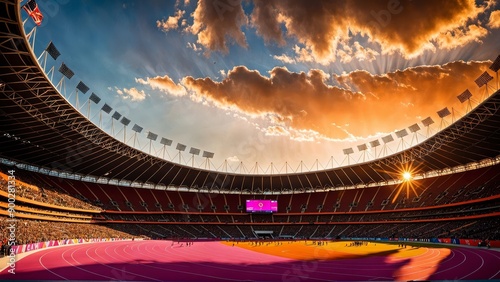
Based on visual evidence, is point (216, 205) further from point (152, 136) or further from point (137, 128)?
point (137, 128)

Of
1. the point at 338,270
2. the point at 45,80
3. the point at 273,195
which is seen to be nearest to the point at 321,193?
the point at 273,195

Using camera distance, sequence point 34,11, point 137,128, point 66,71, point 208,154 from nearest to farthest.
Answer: point 34,11 < point 66,71 < point 137,128 < point 208,154

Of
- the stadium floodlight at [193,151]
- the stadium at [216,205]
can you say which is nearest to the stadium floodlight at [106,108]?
the stadium at [216,205]

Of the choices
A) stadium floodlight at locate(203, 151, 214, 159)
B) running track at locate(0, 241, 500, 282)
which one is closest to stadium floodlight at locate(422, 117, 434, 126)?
running track at locate(0, 241, 500, 282)

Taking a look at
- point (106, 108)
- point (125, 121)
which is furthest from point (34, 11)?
point (125, 121)

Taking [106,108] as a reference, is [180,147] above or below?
below

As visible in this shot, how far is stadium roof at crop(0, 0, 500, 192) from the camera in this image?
91.8 feet

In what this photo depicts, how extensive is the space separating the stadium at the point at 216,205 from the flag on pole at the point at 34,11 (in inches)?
3.5

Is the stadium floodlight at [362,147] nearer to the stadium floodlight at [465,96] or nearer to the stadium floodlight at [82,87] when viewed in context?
the stadium floodlight at [465,96]

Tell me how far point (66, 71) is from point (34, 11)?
10.7 metres

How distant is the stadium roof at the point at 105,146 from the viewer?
28.0 meters

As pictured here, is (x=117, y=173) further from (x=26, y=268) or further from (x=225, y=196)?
(x=26, y=268)

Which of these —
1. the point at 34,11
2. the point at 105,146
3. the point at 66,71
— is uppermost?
the point at 34,11

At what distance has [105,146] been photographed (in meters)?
48.6
